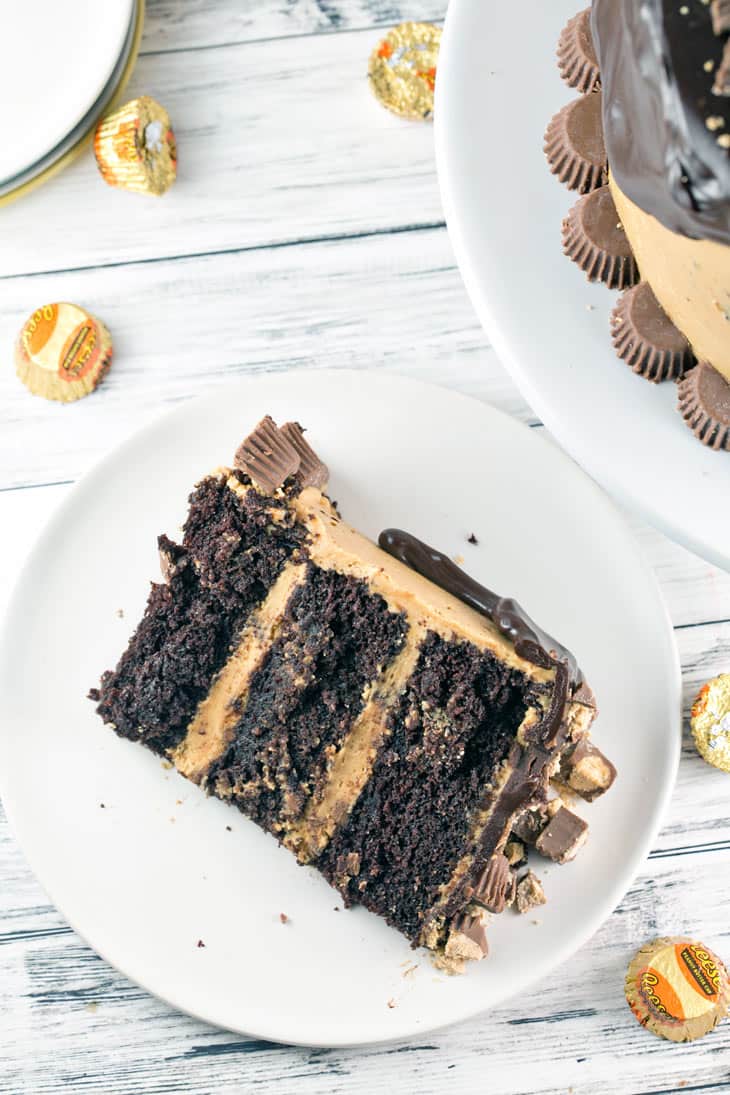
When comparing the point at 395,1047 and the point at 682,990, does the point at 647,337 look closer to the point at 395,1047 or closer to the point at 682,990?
the point at 682,990

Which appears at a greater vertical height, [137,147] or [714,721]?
[137,147]

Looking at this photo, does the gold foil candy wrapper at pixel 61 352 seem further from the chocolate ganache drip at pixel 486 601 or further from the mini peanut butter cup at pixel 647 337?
the mini peanut butter cup at pixel 647 337

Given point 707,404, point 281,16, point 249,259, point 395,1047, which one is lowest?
point 395,1047

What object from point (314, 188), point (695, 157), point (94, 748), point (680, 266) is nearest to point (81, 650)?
point (94, 748)

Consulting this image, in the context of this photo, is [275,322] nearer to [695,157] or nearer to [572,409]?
[572,409]

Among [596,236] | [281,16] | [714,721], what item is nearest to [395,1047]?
[714,721]
